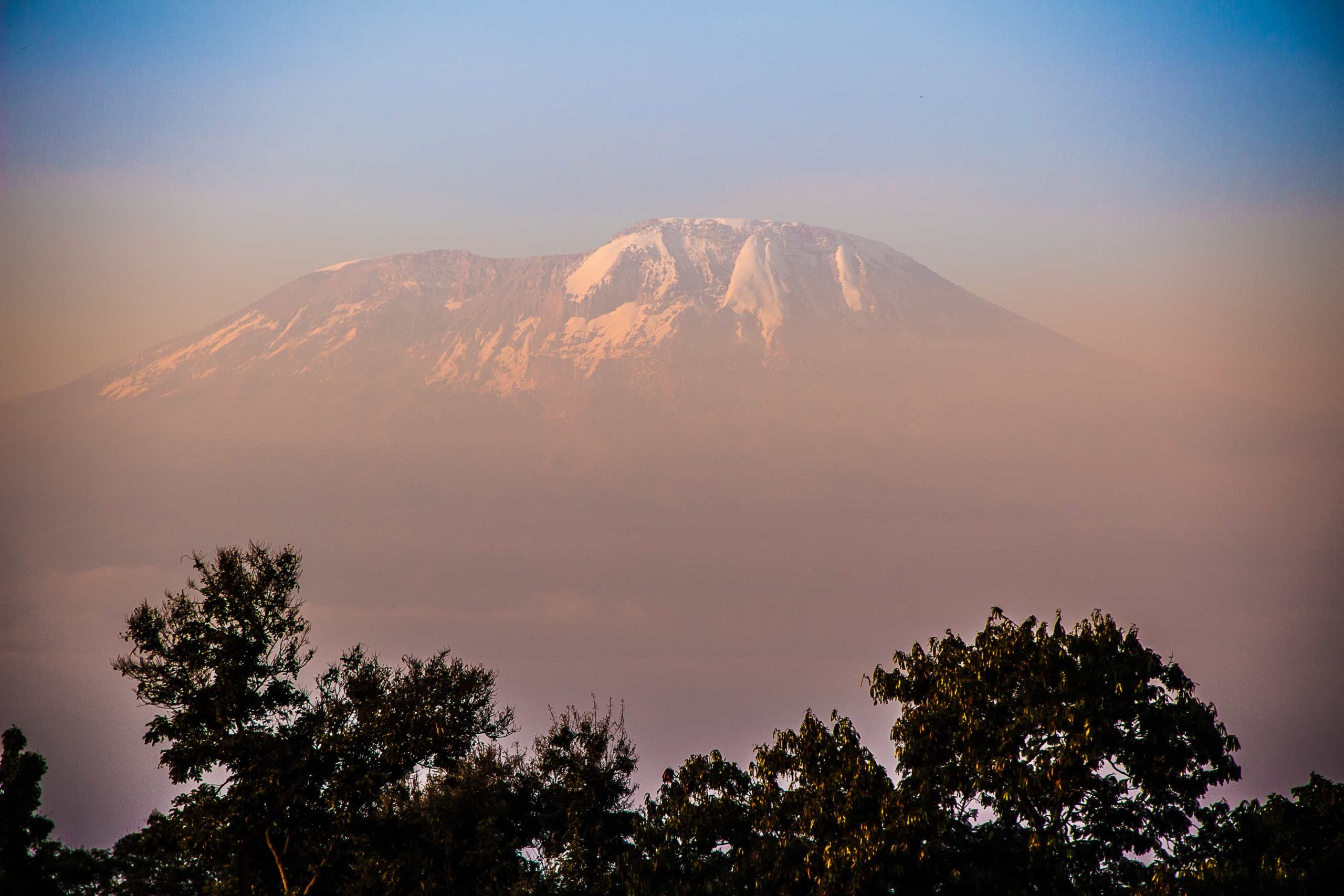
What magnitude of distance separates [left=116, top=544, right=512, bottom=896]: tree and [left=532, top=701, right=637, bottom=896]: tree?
8.52 feet

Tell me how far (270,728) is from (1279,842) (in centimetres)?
2713

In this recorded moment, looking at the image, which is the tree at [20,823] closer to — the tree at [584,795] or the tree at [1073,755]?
the tree at [584,795]

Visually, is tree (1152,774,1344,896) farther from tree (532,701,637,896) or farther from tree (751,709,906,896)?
tree (532,701,637,896)

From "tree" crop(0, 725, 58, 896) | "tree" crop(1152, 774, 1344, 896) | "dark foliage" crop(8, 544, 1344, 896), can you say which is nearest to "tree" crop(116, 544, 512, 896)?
"dark foliage" crop(8, 544, 1344, 896)

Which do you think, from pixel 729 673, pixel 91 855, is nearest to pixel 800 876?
pixel 91 855

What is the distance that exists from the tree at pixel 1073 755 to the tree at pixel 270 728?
15.1 meters

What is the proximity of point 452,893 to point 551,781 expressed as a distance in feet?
15.9

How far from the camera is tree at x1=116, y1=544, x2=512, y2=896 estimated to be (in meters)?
40.2

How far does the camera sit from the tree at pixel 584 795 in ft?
129

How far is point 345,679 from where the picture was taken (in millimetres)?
43000

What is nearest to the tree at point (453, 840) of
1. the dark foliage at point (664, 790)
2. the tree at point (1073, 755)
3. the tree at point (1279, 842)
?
the dark foliage at point (664, 790)

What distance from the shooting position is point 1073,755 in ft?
106

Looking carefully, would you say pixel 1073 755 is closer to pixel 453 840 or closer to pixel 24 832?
pixel 453 840

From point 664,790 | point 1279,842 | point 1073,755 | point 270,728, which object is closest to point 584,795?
point 664,790
